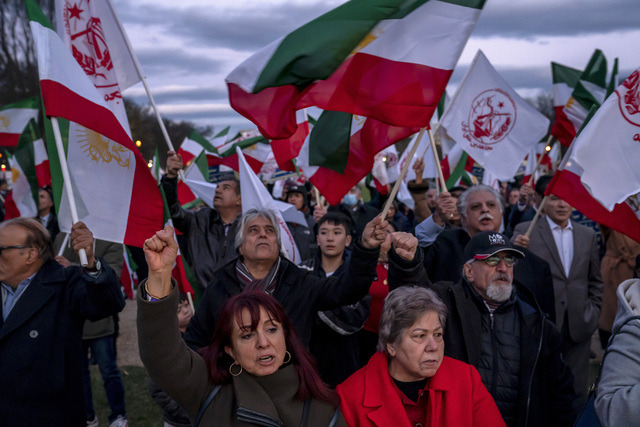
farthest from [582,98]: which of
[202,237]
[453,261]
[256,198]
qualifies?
[202,237]

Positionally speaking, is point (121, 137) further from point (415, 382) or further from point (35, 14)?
point (415, 382)

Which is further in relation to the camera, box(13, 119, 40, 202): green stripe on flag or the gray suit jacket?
box(13, 119, 40, 202): green stripe on flag

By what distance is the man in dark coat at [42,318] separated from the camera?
11.0 feet

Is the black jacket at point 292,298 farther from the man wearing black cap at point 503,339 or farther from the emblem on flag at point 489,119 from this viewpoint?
the emblem on flag at point 489,119

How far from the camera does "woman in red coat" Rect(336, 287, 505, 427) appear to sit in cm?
263

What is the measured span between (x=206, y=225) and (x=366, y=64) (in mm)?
2822

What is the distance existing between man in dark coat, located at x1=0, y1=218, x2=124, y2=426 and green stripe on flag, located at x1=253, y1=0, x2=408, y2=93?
141 centimetres

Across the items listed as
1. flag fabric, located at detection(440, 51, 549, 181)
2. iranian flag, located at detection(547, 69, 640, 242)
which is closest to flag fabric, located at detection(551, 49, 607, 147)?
flag fabric, located at detection(440, 51, 549, 181)

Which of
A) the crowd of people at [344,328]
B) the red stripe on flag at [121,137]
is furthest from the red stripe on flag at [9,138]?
the red stripe on flag at [121,137]

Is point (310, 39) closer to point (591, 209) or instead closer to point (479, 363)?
point (479, 363)

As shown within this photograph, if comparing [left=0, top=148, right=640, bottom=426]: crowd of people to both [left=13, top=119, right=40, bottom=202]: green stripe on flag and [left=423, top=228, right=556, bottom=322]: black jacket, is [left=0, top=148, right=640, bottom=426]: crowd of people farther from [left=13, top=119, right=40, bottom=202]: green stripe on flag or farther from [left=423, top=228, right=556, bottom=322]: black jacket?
[left=13, top=119, right=40, bottom=202]: green stripe on flag

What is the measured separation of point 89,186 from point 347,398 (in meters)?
2.24

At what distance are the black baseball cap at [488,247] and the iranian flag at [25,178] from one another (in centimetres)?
606

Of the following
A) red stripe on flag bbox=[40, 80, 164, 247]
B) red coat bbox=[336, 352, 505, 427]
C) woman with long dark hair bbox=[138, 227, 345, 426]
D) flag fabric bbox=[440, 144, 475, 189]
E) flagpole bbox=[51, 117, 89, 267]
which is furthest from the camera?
flag fabric bbox=[440, 144, 475, 189]
